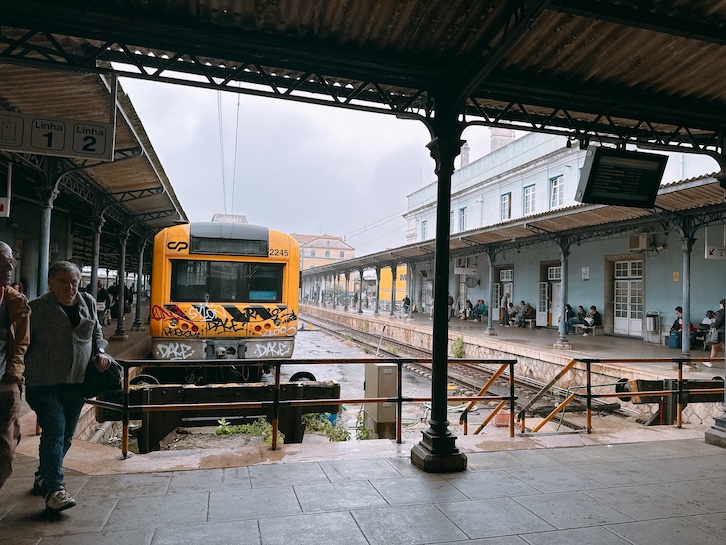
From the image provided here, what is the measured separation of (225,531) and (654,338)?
1531 cm

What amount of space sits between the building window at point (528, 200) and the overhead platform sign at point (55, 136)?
21.8m

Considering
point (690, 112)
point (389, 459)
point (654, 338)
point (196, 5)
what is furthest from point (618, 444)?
point (654, 338)

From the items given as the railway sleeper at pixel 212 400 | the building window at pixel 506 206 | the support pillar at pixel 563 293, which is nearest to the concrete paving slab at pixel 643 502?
the railway sleeper at pixel 212 400

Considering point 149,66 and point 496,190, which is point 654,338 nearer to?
point 496,190

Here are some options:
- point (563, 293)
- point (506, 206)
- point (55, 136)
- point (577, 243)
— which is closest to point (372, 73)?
point (55, 136)

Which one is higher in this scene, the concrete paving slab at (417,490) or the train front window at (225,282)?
the train front window at (225,282)

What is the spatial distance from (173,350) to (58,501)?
4923mm

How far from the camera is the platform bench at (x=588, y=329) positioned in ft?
55.3

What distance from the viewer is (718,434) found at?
5344 mm

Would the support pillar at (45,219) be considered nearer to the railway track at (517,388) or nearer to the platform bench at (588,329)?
the railway track at (517,388)

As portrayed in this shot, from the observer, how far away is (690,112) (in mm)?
5180

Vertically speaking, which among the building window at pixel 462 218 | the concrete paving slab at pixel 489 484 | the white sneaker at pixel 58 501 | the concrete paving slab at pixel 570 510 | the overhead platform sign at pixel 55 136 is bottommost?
the concrete paving slab at pixel 489 484

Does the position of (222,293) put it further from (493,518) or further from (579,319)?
(579,319)

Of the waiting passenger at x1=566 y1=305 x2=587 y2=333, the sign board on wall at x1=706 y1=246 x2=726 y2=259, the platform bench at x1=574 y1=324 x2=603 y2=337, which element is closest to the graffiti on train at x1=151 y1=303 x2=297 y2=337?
the sign board on wall at x1=706 y1=246 x2=726 y2=259
